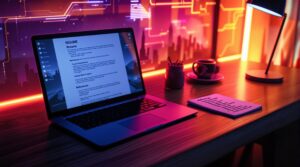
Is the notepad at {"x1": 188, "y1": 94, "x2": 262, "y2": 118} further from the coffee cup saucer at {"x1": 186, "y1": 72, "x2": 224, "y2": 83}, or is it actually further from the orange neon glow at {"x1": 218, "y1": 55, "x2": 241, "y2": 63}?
the orange neon glow at {"x1": 218, "y1": 55, "x2": 241, "y2": 63}

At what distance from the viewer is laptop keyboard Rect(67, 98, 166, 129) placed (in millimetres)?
1052

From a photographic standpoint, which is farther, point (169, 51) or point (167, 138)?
point (169, 51)

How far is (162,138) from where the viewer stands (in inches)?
38.8

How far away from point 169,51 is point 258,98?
2.00 ft

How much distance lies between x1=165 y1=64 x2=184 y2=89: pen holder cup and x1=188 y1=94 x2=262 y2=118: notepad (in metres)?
0.16

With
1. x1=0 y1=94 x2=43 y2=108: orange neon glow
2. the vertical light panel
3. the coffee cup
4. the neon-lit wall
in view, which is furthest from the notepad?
the vertical light panel

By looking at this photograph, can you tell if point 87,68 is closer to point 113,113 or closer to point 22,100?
point 113,113

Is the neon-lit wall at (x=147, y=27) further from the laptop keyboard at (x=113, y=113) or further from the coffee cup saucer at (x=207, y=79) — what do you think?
the laptop keyboard at (x=113, y=113)

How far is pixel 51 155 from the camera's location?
869 millimetres

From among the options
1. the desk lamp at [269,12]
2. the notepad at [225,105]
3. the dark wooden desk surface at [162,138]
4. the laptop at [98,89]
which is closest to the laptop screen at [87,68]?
the laptop at [98,89]

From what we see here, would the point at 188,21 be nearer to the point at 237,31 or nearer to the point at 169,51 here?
the point at 169,51

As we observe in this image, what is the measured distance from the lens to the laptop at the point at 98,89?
3.39 feet

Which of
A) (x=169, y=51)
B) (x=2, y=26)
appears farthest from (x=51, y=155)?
(x=169, y=51)

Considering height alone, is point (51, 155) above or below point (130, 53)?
below
